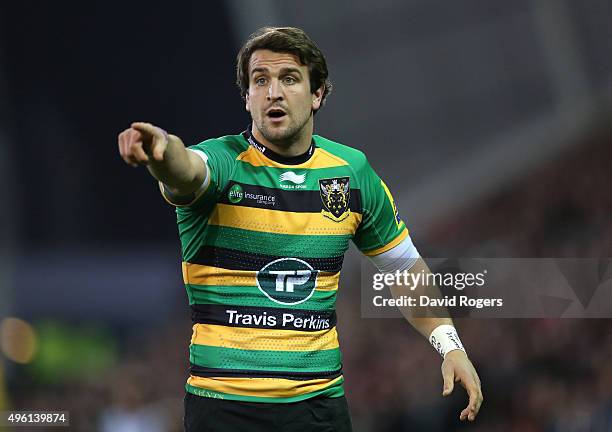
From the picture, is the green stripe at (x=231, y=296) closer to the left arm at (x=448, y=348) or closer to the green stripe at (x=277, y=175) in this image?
the green stripe at (x=277, y=175)

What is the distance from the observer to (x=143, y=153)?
3068 mm

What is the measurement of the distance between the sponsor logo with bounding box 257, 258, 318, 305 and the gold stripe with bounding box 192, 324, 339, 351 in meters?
0.12

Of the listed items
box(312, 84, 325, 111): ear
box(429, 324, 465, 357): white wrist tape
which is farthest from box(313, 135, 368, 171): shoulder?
box(429, 324, 465, 357): white wrist tape

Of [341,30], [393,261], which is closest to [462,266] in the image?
[393,261]

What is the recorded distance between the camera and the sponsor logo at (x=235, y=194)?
3709 millimetres

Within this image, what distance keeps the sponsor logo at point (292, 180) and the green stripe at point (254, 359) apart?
621 mm

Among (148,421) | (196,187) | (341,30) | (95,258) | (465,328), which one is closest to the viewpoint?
(196,187)

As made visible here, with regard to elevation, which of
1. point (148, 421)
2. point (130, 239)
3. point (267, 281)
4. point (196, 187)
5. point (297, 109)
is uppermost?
point (130, 239)

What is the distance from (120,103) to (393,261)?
520 inches

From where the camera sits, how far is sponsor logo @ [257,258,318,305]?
12.3ft

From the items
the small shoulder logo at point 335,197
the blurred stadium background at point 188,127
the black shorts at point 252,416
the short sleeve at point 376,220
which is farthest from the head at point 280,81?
the blurred stadium background at point 188,127

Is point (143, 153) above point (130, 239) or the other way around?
the other way around

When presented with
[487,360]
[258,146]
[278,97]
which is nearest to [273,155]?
[258,146]

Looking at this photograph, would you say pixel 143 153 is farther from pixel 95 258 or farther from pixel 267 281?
pixel 95 258
